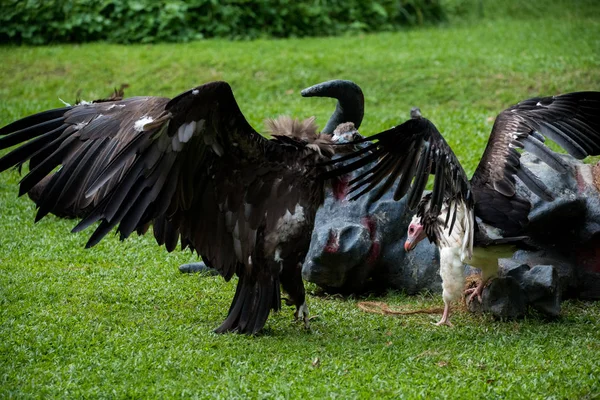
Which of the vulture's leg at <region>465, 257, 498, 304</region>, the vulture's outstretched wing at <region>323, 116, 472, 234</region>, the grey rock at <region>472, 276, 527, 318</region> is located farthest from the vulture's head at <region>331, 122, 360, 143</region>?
the grey rock at <region>472, 276, 527, 318</region>

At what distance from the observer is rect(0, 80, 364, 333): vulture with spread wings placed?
5102 millimetres

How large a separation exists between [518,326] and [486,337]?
1.17 ft

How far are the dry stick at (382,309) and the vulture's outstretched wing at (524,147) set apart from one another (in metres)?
0.80

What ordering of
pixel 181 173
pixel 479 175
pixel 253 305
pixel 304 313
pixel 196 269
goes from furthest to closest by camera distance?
pixel 196 269
pixel 479 175
pixel 304 313
pixel 253 305
pixel 181 173

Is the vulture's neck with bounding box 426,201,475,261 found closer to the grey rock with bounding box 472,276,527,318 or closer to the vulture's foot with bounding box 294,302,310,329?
the grey rock with bounding box 472,276,527,318

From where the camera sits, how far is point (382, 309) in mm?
6281

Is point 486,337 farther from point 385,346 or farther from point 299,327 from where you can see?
point 299,327

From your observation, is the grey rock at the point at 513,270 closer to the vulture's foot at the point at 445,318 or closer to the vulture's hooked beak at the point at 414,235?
the vulture's foot at the point at 445,318

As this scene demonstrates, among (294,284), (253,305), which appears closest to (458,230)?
(294,284)

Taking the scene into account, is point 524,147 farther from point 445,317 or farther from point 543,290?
point 445,317

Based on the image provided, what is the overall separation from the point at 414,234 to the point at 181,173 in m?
1.81

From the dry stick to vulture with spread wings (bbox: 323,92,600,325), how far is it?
0.33m

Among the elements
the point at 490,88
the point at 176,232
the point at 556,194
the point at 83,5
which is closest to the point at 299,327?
the point at 176,232

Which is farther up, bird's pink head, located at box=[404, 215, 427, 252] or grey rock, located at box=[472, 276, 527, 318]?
bird's pink head, located at box=[404, 215, 427, 252]
